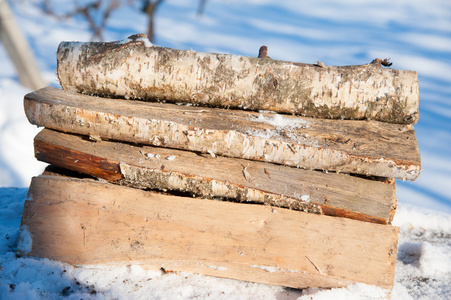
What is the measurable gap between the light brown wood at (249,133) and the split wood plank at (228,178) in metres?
0.07

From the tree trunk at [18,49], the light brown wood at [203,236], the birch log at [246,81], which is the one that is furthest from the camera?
the tree trunk at [18,49]

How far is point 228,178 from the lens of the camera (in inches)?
69.9

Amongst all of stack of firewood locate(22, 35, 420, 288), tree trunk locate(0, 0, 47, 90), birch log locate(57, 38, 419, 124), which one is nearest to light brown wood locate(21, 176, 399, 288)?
stack of firewood locate(22, 35, 420, 288)

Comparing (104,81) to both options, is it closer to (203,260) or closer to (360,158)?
(203,260)

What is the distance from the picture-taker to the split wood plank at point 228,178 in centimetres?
173

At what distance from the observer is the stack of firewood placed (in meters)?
1.72

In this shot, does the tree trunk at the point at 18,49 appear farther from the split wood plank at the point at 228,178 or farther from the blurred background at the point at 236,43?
the split wood plank at the point at 228,178

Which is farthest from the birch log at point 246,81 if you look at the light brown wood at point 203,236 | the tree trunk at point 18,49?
the tree trunk at point 18,49

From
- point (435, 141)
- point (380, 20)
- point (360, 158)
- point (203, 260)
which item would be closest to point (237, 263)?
point (203, 260)

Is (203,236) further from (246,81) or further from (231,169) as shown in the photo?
(246,81)

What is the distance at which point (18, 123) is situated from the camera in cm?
396

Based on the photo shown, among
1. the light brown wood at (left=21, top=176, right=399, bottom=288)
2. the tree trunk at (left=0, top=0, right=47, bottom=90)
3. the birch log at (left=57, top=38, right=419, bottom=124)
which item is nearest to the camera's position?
the light brown wood at (left=21, top=176, right=399, bottom=288)

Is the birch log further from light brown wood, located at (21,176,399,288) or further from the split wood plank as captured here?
light brown wood, located at (21,176,399,288)

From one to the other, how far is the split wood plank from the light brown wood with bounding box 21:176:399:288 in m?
0.07
